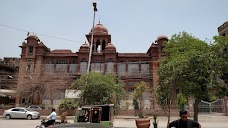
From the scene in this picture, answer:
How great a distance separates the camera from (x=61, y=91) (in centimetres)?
4228

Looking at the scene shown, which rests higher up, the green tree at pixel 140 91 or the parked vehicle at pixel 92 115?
the green tree at pixel 140 91

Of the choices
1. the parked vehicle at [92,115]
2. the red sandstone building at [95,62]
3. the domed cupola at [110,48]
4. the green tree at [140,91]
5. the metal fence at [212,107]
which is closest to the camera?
the parked vehicle at [92,115]

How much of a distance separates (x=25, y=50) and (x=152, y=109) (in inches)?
1091

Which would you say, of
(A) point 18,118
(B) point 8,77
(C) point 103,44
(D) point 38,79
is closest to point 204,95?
(A) point 18,118

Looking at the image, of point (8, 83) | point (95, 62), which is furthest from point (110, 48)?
point (8, 83)

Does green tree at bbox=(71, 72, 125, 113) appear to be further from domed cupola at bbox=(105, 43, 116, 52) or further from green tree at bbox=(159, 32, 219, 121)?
domed cupola at bbox=(105, 43, 116, 52)

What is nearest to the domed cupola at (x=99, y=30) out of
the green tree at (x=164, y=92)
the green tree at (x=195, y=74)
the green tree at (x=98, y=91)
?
the green tree at (x=98, y=91)

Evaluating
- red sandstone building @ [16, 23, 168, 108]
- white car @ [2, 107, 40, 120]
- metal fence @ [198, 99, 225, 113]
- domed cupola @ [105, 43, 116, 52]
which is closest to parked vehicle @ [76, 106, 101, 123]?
white car @ [2, 107, 40, 120]

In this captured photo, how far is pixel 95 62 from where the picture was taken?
1769 inches

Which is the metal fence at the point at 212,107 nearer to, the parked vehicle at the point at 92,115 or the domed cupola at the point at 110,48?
the domed cupola at the point at 110,48

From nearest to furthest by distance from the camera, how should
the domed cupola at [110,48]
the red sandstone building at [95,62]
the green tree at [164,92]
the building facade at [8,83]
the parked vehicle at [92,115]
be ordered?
the parked vehicle at [92,115], the green tree at [164,92], the building facade at [8,83], the red sandstone building at [95,62], the domed cupola at [110,48]

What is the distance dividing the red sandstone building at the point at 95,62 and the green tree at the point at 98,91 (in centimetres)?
1985

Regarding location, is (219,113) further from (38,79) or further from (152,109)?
(38,79)

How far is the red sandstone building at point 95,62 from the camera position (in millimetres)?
43500
